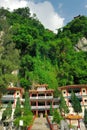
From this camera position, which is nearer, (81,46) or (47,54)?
(47,54)

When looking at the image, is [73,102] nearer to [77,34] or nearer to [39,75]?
[39,75]

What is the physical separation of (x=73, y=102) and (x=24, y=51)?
18.3 metres

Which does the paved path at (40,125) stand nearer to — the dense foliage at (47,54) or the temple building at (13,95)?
the temple building at (13,95)

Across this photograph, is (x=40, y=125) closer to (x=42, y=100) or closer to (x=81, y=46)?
(x=42, y=100)

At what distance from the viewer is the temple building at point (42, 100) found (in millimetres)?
50500

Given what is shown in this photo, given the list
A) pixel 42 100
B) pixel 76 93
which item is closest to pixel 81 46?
pixel 76 93

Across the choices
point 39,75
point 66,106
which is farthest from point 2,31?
point 66,106

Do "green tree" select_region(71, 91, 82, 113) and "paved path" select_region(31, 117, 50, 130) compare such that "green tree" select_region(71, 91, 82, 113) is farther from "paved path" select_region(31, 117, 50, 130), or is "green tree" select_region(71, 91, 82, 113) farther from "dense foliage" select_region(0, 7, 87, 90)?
"dense foliage" select_region(0, 7, 87, 90)

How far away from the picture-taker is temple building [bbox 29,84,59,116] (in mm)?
50500

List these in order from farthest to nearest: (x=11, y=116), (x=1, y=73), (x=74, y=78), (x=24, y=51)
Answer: (x=24, y=51) < (x=74, y=78) < (x=11, y=116) < (x=1, y=73)

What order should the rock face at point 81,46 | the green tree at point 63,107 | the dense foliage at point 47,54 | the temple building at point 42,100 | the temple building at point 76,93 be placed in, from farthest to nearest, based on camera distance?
the rock face at point 81,46
the dense foliage at point 47,54
the temple building at point 42,100
the temple building at point 76,93
the green tree at point 63,107

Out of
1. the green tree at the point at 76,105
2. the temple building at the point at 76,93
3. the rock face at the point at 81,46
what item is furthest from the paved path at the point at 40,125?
the rock face at the point at 81,46

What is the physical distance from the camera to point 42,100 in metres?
51.6

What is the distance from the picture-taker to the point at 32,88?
52.2 m
